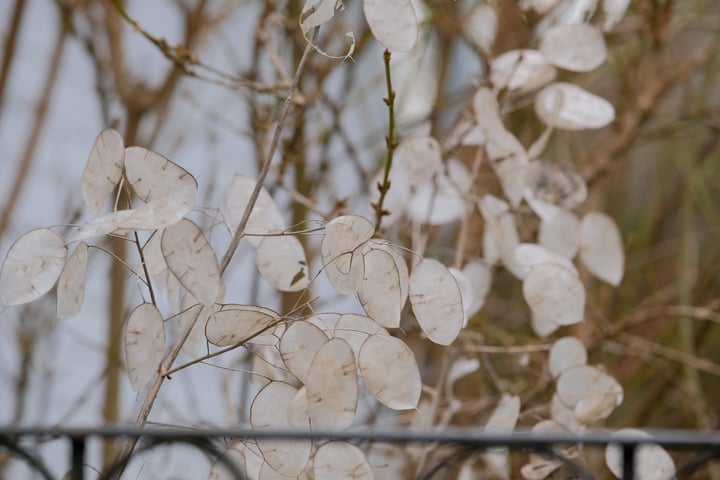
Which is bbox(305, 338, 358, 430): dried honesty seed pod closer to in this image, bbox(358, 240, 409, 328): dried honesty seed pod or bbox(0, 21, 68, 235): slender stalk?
bbox(358, 240, 409, 328): dried honesty seed pod

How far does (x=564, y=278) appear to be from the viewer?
0.87 meters

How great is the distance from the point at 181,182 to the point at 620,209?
1.91m

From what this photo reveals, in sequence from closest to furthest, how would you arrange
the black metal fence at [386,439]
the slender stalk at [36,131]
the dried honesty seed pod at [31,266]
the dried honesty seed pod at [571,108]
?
1. the black metal fence at [386,439]
2. the dried honesty seed pod at [31,266]
3. the dried honesty seed pod at [571,108]
4. the slender stalk at [36,131]

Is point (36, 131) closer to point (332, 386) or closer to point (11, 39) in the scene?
point (11, 39)

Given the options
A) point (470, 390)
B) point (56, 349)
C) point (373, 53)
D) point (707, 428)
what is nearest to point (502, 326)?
point (470, 390)

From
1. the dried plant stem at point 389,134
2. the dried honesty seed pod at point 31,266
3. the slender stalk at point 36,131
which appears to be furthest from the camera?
the slender stalk at point 36,131

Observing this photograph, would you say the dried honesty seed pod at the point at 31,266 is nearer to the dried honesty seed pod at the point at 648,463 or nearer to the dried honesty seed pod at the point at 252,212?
the dried honesty seed pod at the point at 252,212

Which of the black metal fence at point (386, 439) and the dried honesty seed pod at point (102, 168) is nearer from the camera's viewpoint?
the black metal fence at point (386, 439)

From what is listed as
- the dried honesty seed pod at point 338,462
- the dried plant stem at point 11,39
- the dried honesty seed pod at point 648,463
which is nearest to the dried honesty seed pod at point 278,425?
the dried honesty seed pod at point 338,462

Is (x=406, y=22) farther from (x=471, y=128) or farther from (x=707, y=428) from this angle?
(x=707, y=428)

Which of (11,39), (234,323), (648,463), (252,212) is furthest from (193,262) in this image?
(11,39)

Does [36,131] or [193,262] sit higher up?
[36,131]

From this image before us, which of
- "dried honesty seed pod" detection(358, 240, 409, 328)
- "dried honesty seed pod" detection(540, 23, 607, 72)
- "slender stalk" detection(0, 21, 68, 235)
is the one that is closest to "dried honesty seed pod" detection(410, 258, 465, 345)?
"dried honesty seed pod" detection(358, 240, 409, 328)

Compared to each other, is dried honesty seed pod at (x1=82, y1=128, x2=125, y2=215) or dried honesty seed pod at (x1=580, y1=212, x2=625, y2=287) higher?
dried honesty seed pod at (x1=82, y1=128, x2=125, y2=215)
